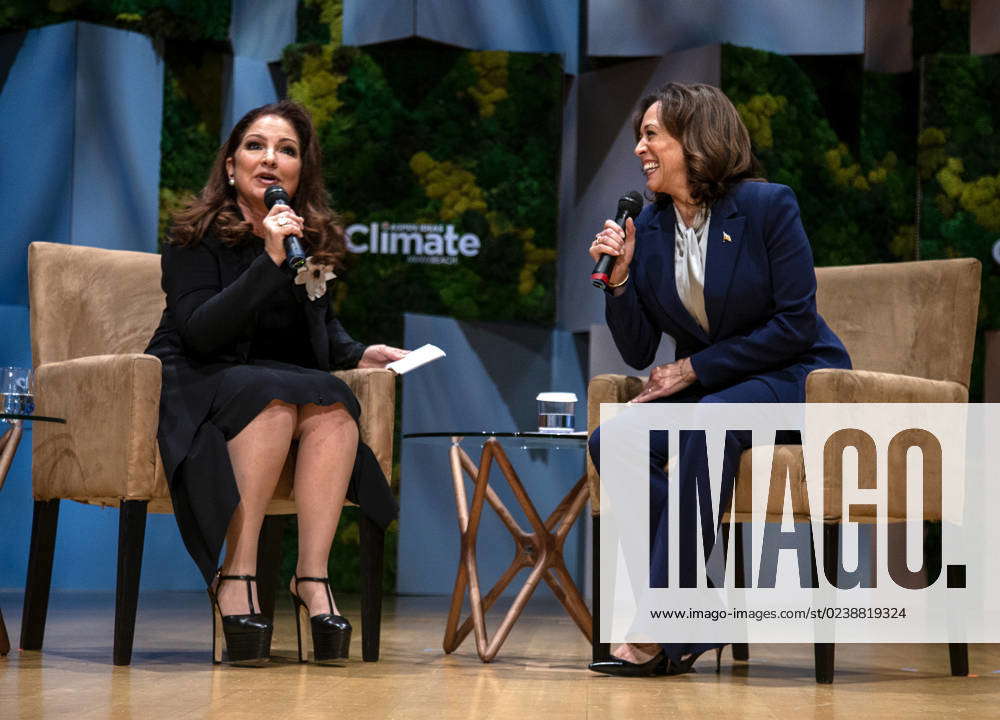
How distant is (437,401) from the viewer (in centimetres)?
567

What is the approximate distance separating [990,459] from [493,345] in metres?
2.72

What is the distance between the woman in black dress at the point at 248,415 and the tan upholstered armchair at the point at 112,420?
72 mm

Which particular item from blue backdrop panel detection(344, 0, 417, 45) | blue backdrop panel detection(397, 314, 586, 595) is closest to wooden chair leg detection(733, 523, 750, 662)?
blue backdrop panel detection(397, 314, 586, 595)

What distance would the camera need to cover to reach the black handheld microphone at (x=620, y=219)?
2.82 meters

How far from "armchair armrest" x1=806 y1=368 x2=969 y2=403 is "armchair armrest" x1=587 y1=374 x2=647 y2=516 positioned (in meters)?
0.47

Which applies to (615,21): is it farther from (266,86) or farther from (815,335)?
(815,335)

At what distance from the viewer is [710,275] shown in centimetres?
A: 298

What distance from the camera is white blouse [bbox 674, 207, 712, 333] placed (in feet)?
9.86

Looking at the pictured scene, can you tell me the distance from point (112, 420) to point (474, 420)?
9.80 ft

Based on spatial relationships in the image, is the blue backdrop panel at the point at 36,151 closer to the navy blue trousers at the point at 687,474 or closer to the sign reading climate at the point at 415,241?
the sign reading climate at the point at 415,241

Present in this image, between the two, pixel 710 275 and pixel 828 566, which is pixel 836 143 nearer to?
pixel 710 275

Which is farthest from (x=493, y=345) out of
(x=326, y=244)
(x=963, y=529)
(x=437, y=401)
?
(x=963, y=529)

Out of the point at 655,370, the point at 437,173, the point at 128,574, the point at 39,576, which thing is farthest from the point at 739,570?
the point at 437,173

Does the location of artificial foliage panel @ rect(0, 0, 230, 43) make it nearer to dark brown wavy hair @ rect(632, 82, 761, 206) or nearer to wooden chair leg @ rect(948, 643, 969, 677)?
dark brown wavy hair @ rect(632, 82, 761, 206)
